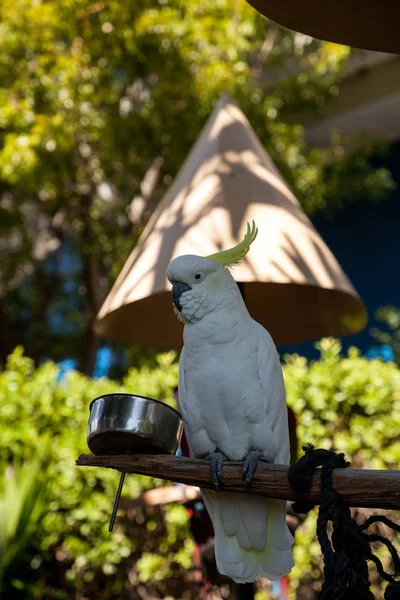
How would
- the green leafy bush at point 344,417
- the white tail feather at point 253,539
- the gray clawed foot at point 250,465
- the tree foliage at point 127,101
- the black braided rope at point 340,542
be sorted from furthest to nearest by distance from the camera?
the tree foliage at point 127,101, the green leafy bush at point 344,417, the white tail feather at point 253,539, the gray clawed foot at point 250,465, the black braided rope at point 340,542

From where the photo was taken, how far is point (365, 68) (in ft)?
19.7

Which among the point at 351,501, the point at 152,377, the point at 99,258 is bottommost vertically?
the point at 99,258

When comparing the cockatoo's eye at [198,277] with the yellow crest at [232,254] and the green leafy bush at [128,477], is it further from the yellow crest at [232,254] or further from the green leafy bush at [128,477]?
the green leafy bush at [128,477]

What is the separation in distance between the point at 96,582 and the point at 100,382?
37.4 inches

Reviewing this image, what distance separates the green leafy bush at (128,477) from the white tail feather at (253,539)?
5.43 feet

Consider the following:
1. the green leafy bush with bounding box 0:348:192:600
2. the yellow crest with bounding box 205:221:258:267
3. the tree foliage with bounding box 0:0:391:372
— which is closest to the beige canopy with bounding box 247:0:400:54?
the yellow crest with bounding box 205:221:258:267

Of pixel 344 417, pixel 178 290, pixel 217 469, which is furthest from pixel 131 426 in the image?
pixel 344 417

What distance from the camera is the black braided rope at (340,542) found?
0.95 m

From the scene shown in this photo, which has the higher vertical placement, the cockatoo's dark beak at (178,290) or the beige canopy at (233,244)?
the cockatoo's dark beak at (178,290)

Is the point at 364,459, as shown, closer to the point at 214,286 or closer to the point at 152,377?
the point at 152,377

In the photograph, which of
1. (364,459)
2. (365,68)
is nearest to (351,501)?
(364,459)

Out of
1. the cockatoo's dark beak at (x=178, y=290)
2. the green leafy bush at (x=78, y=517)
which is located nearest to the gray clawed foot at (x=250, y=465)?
the cockatoo's dark beak at (x=178, y=290)

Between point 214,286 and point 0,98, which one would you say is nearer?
point 214,286

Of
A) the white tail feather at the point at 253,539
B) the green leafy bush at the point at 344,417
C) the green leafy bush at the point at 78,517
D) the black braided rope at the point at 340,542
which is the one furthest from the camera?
the green leafy bush at the point at 78,517
